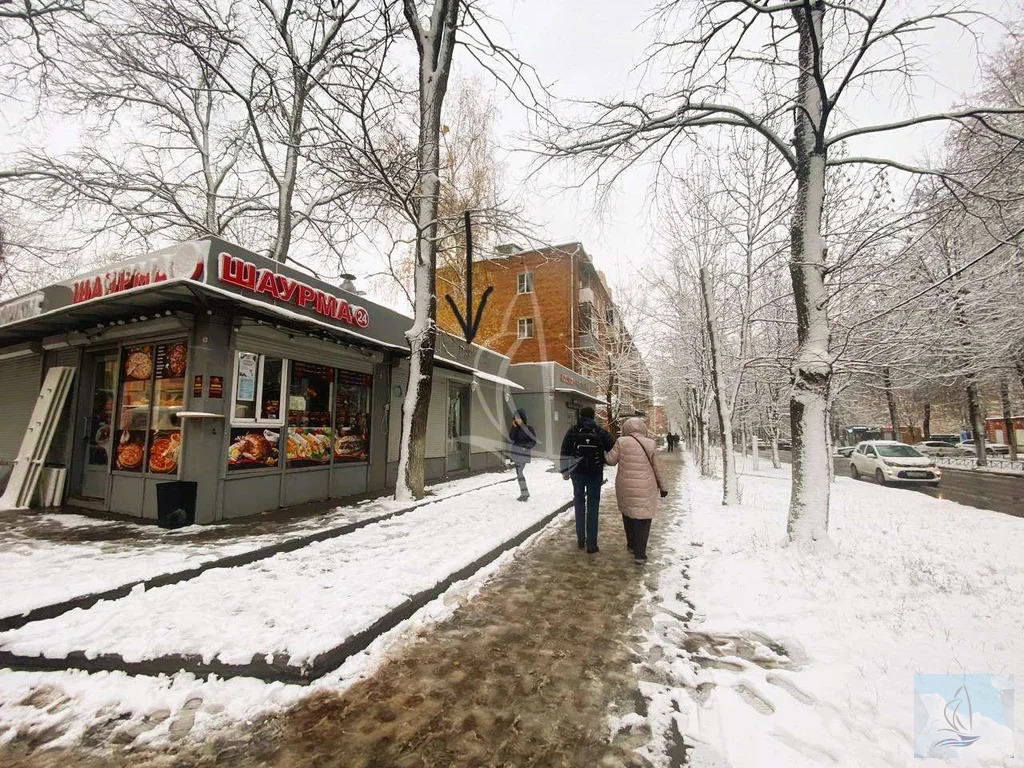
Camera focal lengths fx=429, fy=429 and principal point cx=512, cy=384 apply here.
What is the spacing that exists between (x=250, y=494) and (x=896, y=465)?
20856mm

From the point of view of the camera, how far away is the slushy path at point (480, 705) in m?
2.26

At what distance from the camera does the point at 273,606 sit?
3.87 metres

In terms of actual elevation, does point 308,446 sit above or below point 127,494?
above

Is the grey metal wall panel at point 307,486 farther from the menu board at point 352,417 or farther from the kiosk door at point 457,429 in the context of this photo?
the kiosk door at point 457,429

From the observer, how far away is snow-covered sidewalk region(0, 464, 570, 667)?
3.14 metres

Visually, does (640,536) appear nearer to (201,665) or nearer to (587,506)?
(587,506)

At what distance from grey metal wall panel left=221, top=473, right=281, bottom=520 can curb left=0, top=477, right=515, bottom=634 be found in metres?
1.98

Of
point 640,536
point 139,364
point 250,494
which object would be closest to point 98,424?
point 139,364

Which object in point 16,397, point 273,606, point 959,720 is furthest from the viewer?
point 16,397

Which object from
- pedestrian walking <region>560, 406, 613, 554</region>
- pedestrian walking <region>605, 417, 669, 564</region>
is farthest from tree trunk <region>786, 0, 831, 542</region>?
pedestrian walking <region>560, 406, 613, 554</region>

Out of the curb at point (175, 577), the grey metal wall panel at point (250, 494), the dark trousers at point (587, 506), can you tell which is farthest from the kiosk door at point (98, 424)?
the dark trousers at point (587, 506)

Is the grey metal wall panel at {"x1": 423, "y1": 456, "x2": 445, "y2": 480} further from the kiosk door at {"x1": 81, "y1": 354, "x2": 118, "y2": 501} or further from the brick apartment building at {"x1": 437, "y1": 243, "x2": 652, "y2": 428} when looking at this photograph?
the brick apartment building at {"x1": 437, "y1": 243, "x2": 652, "y2": 428}

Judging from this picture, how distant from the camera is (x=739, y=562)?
557cm

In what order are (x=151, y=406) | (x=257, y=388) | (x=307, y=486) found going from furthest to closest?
(x=307, y=486)
(x=257, y=388)
(x=151, y=406)
